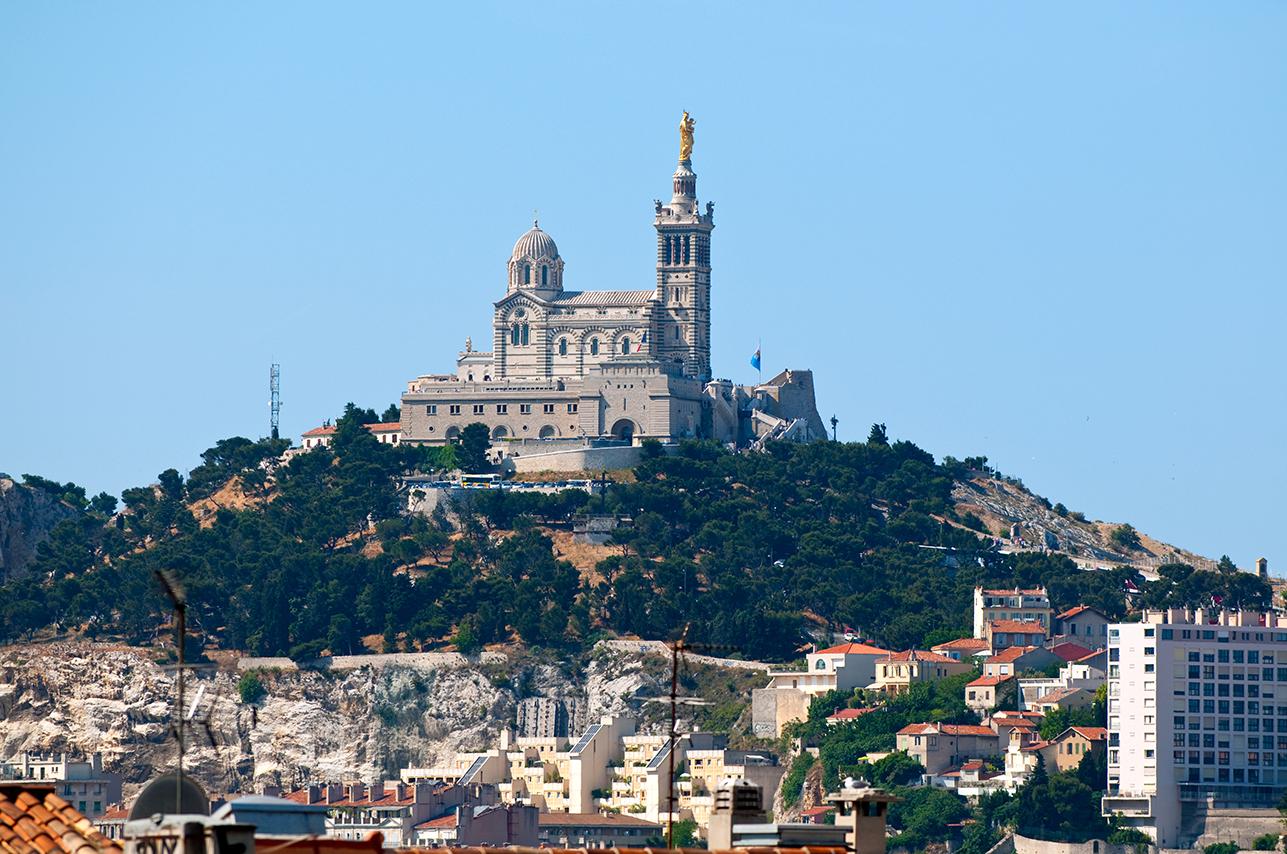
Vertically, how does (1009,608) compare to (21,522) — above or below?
below

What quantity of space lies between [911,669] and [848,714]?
5987 millimetres

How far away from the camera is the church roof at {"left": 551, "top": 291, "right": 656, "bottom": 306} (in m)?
174

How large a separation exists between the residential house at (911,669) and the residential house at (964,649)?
5.15 feet

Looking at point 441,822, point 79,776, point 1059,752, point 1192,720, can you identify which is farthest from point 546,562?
point 1192,720

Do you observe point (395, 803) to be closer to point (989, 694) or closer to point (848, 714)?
point (848, 714)

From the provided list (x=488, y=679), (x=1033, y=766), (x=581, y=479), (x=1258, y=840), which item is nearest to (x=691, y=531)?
(x=581, y=479)

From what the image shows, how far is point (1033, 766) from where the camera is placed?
130 metres

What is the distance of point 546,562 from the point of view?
529ft

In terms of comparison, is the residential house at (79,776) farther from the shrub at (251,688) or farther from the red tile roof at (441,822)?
the red tile roof at (441,822)

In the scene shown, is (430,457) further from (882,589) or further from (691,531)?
(882,589)

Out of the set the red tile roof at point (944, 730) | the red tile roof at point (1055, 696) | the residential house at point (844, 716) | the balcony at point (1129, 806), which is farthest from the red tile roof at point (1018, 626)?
the balcony at point (1129, 806)

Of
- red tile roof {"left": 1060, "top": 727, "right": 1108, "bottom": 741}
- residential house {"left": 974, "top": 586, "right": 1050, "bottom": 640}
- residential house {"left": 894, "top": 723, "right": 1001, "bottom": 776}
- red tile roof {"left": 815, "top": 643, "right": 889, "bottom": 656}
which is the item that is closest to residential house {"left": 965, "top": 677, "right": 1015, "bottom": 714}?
residential house {"left": 894, "top": 723, "right": 1001, "bottom": 776}

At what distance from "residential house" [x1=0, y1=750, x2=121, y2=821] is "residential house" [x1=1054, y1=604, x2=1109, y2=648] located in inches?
1694

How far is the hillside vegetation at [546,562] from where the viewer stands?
517 ft
